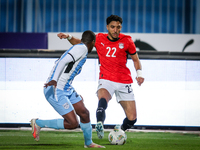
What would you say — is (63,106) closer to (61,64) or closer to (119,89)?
(61,64)

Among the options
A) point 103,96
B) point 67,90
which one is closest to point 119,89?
point 103,96

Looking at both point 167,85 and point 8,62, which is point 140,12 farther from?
point 8,62

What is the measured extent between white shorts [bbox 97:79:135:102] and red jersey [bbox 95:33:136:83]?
0.19 feet

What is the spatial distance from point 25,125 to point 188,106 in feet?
10.3

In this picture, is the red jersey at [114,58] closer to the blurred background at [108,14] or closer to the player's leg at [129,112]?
the player's leg at [129,112]

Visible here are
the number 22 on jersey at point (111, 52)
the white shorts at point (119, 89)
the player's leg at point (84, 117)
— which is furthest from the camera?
the number 22 on jersey at point (111, 52)

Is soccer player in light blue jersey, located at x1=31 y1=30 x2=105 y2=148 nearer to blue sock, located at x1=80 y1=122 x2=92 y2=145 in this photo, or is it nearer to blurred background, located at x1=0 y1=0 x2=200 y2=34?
blue sock, located at x1=80 y1=122 x2=92 y2=145

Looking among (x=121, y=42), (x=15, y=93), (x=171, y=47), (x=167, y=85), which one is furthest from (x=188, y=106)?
(x=15, y=93)

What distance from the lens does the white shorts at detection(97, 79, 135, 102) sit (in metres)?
4.18

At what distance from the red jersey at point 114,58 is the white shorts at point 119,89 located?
0.19 ft

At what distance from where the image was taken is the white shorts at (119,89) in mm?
4176

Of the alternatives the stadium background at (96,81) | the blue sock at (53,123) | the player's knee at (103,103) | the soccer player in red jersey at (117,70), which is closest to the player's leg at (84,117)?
the blue sock at (53,123)

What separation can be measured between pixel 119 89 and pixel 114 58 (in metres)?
0.44

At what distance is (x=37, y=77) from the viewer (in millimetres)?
5914
